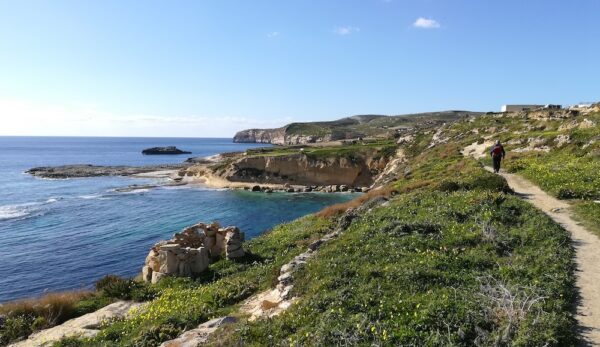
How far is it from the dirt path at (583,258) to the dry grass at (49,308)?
20.2 m

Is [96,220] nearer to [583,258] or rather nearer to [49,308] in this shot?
[49,308]

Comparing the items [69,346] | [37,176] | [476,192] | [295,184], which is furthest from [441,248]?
[37,176]

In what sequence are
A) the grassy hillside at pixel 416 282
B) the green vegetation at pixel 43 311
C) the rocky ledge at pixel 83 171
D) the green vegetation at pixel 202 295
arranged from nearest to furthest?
the grassy hillside at pixel 416 282
the green vegetation at pixel 202 295
the green vegetation at pixel 43 311
the rocky ledge at pixel 83 171

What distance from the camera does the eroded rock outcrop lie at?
76.1ft

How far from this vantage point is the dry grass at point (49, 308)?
1953 cm

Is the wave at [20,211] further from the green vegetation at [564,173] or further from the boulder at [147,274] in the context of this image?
the green vegetation at [564,173]

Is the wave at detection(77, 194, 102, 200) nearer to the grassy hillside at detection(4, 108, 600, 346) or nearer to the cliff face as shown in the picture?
the cliff face

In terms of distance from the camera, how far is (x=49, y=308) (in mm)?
19812

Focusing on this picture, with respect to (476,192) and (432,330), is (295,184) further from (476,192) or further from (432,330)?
(432,330)

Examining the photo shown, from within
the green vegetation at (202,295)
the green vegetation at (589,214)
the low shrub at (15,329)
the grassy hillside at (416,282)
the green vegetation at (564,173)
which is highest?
the green vegetation at (564,173)

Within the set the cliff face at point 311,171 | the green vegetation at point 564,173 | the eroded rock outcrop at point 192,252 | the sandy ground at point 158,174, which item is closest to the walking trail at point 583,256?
the green vegetation at point 564,173

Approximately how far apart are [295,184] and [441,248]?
80.2m

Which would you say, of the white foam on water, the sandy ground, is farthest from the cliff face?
the white foam on water

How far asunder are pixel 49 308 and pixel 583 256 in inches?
893
